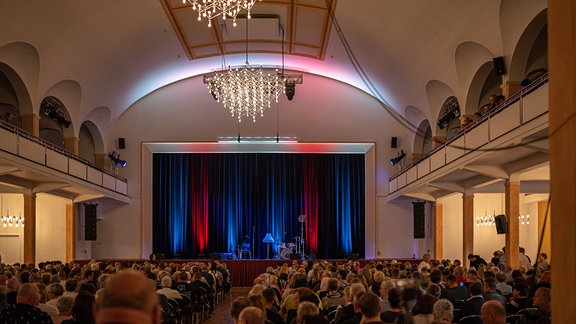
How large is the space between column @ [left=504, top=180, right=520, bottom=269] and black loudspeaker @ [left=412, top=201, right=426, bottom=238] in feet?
28.7

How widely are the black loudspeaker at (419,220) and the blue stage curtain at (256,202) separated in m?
4.09

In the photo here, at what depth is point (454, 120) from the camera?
24.5 metres

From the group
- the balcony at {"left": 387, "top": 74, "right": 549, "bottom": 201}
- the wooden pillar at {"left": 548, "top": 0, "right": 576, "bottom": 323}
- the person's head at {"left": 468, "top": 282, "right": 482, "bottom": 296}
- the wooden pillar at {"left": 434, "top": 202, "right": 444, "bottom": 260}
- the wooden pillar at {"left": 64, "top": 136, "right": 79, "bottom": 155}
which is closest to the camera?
the wooden pillar at {"left": 548, "top": 0, "right": 576, "bottom": 323}

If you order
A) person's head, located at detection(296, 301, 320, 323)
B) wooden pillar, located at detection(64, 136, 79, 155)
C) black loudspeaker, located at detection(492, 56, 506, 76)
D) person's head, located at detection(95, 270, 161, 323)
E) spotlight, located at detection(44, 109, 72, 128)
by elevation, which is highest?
black loudspeaker, located at detection(492, 56, 506, 76)

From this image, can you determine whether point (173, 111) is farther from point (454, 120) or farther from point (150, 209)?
point (454, 120)

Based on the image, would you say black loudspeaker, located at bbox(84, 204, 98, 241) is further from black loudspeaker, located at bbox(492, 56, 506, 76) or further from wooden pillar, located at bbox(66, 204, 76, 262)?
black loudspeaker, located at bbox(492, 56, 506, 76)

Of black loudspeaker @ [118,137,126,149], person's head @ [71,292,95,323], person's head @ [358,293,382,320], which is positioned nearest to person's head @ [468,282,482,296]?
person's head @ [358,293,382,320]

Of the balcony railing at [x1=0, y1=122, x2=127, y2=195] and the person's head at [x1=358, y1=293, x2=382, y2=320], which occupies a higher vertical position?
the balcony railing at [x1=0, y1=122, x2=127, y2=195]

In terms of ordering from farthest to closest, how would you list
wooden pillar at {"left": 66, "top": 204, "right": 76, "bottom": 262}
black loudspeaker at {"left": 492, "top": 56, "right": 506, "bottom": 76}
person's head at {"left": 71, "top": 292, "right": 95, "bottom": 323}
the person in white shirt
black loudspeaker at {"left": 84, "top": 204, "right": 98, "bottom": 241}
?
black loudspeaker at {"left": 84, "top": 204, "right": 98, "bottom": 241} < wooden pillar at {"left": 66, "top": 204, "right": 76, "bottom": 262} < black loudspeaker at {"left": 492, "top": 56, "right": 506, "bottom": 76} < the person in white shirt < person's head at {"left": 71, "top": 292, "right": 95, "bottom": 323}

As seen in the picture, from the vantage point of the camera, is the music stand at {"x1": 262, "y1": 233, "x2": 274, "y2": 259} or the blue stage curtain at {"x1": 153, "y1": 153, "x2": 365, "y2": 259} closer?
the music stand at {"x1": 262, "y1": 233, "x2": 274, "y2": 259}

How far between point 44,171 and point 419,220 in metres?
13.6

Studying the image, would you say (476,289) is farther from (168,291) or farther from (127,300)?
(127,300)

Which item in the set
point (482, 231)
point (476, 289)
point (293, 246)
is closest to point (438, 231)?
point (482, 231)

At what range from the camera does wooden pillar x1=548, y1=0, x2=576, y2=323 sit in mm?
3682
